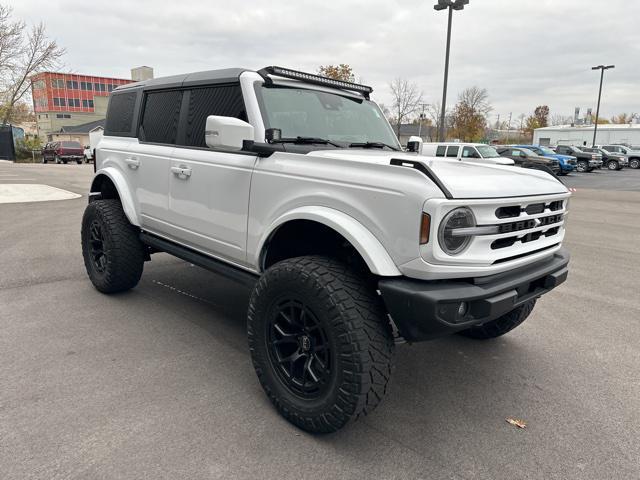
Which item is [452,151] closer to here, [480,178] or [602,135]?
[480,178]

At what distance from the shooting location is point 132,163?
433 cm

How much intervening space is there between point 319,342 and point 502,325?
1.86 meters

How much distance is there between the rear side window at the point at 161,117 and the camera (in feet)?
13.1

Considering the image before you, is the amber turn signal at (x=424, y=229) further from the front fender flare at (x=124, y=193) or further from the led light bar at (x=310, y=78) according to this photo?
the front fender flare at (x=124, y=193)

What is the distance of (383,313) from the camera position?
2.53 metres

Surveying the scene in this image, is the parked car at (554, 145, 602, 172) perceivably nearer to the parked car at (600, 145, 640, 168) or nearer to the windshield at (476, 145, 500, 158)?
the parked car at (600, 145, 640, 168)

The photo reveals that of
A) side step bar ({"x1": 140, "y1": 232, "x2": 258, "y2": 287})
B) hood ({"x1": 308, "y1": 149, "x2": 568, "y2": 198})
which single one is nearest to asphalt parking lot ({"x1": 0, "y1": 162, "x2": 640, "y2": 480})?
side step bar ({"x1": 140, "y1": 232, "x2": 258, "y2": 287})

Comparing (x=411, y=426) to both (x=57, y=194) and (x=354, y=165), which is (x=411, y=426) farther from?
(x=57, y=194)

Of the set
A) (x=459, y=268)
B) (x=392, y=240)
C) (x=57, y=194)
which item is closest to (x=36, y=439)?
(x=392, y=240)

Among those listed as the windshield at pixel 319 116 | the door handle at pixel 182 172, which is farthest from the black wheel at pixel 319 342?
the door handle at pixel 182 172

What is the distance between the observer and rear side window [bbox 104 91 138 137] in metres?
4.60

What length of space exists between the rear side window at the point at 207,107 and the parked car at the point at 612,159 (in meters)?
39.0

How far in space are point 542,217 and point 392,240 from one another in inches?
43.3

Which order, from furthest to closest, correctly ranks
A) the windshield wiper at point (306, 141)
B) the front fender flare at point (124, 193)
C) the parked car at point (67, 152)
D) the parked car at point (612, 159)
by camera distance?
the parked car at point (612, 159) < the parked car at point (67, 152) < the front fender flare at point (124, 193) < the windshield wiper at point (306, 141)
